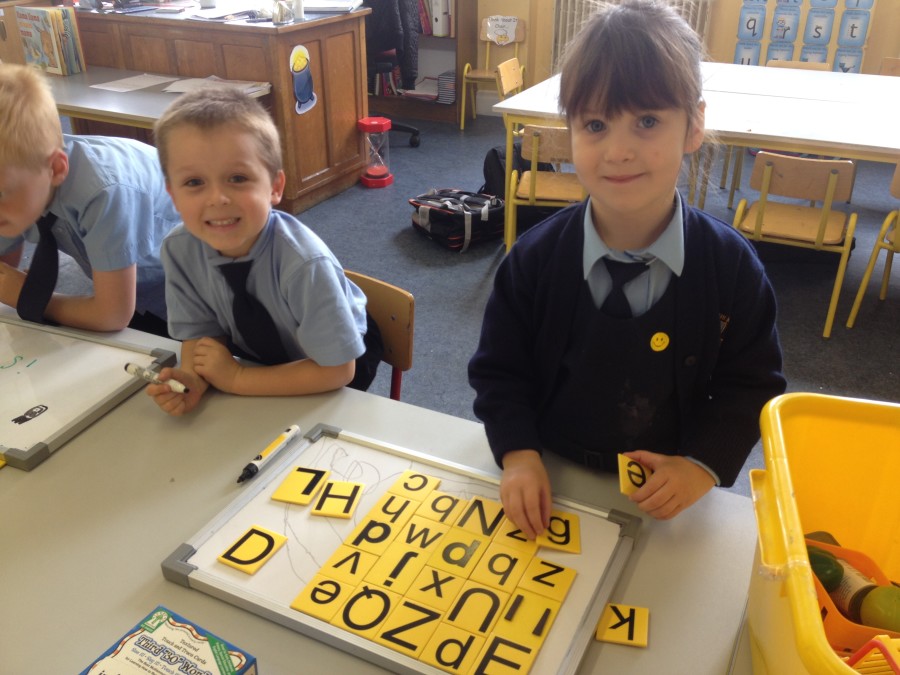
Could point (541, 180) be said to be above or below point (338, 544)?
below

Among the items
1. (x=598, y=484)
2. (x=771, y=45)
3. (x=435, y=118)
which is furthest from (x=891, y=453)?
(x=435, y=118)

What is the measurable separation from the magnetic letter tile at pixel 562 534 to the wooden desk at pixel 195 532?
5cm

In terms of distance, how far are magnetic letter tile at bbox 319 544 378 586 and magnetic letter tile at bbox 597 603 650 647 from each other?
0.79 ft

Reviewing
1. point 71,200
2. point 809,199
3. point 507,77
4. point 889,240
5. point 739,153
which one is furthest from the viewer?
point 507,77

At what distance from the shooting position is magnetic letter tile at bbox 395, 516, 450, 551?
791mm

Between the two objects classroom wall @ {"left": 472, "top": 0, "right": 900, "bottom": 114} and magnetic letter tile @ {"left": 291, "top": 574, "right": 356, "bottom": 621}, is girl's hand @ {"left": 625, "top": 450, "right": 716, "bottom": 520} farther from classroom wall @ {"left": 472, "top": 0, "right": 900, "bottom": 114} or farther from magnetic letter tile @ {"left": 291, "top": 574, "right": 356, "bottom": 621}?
classroom wall @ {"left": 472, "top": 0, "right": 900, "bottom": 114}

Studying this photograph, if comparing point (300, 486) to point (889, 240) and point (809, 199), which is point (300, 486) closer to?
point (809, 199)

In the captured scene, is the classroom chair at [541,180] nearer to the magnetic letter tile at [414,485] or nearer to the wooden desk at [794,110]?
the wooden desk at [794,110]

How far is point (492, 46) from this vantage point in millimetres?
5164

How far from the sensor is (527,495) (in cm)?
82

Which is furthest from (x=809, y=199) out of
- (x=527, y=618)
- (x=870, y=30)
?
(x=870, y=30)

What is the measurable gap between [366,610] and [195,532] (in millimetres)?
240

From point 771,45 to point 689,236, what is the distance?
4324 millimetres

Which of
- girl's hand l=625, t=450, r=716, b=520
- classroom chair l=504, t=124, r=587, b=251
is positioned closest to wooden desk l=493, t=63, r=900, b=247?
classroom chair l=504, t=124, r=587, b=251
